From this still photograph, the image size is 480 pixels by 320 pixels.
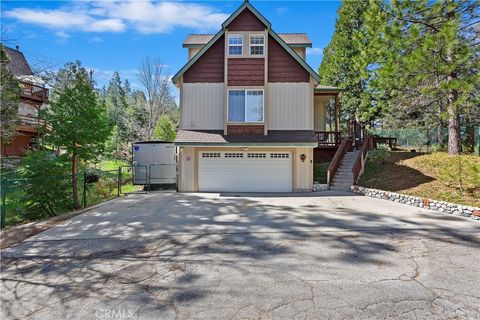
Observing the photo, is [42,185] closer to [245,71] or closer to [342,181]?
[245,71]

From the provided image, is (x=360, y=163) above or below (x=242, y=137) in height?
below

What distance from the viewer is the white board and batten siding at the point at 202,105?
48.3 ft

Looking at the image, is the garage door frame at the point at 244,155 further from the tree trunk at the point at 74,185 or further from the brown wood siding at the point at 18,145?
the brown wood siding at the point at 18,145

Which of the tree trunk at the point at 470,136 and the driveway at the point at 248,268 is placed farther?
the tree trunk at the point at 470,136

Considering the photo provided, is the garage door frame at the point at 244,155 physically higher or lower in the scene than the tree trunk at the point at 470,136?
lower

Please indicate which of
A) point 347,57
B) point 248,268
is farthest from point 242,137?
point 347,57

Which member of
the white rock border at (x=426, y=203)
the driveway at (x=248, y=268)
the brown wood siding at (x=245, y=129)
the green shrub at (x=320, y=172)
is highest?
the brown wood siding at (x=245, y=129)

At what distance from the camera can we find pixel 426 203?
9.75m

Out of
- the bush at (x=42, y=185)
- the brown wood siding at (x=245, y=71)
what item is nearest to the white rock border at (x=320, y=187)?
the brown wood siding at (x=245, y=71)

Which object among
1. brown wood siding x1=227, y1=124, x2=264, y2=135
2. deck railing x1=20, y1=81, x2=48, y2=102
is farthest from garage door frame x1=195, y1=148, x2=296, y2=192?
deck railing x1=20, y1=81, x2=48, y2=102

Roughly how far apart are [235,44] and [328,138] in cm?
815

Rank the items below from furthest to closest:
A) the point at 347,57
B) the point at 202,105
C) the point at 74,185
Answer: the point at 347,57 → the point at 202,105 → the point at 74,185

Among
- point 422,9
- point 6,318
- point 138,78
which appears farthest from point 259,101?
point 138,78

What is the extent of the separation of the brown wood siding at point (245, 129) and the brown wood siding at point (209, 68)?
262 centimetres
